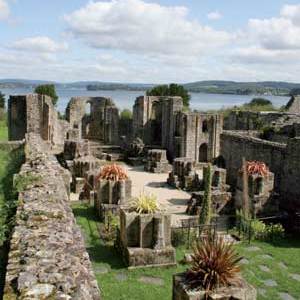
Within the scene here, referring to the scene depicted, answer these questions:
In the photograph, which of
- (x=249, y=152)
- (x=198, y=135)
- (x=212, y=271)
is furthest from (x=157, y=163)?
(x=212, y=271)

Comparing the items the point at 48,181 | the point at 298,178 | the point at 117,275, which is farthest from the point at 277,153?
the point at 48,181

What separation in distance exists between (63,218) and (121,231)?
245 inches

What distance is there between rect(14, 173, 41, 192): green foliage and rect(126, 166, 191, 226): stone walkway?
700cm

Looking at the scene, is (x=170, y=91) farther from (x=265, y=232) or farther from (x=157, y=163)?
(x=265, y=232)

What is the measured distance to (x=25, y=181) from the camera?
35.9 feet

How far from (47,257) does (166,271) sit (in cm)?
749

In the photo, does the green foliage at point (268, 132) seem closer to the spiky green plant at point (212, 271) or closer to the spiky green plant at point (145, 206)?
the spiky green plant at point (145, 206)

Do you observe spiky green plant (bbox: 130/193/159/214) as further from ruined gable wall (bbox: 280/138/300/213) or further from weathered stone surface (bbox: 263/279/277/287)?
ruined gable wall (bbox: 280/138/300/213)

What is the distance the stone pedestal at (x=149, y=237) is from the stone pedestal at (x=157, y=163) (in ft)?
61.0

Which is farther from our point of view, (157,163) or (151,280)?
(157,163)

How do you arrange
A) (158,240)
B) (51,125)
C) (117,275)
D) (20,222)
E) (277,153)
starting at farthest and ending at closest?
1. (51,125)
2. (277,153)
3. (158,240)
4. (117,275)
5. (20,222)

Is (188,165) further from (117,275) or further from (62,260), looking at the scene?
(62,260)

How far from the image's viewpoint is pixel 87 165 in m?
24.3

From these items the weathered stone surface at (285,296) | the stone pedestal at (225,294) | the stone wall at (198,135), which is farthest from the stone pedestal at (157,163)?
the stone pedestal at (225,294)
